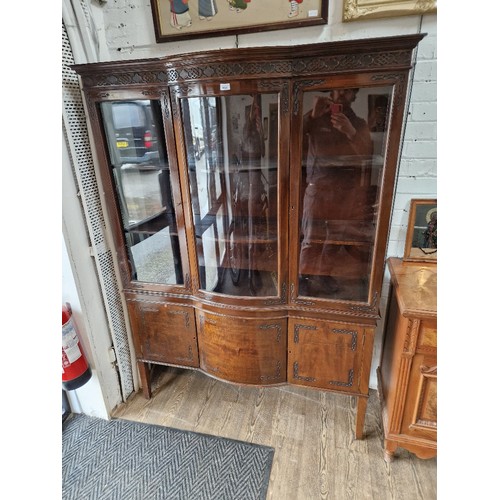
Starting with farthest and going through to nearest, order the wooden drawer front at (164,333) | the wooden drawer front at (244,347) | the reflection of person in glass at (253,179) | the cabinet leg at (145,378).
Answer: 1. the cabinet leg at (145,378)
2. the wooden drawer front at (164,333)
3. the wooden drawer front at (244,347)
4. the reflection of person in glass at (253,179)

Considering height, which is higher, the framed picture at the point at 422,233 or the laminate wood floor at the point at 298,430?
the framed picture at the point at 422,233

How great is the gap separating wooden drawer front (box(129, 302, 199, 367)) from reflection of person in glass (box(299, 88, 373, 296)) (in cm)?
67

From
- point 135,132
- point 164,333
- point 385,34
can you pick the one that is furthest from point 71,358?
point 385,34

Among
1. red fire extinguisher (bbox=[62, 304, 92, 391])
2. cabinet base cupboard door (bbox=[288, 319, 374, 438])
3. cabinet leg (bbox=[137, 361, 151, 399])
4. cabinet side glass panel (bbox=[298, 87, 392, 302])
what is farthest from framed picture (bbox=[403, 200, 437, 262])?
red fire extinguisher (bbox=[62, 304, 92, 391])

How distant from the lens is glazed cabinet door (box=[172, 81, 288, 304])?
1.25 m

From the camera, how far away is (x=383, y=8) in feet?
4.26

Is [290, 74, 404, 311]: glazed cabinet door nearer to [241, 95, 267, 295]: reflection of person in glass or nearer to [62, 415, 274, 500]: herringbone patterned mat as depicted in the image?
[241, 95, 267, 295]: reflection of person in glass

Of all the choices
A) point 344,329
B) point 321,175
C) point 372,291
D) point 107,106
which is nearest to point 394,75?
point 321,175

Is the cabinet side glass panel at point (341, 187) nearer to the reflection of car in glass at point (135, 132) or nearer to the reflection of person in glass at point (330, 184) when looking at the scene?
the reflection of person in glass at point (330, 184)

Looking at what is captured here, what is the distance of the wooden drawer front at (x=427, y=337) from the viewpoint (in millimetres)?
1239

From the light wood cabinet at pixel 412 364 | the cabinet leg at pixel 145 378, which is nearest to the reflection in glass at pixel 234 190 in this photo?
the light wood cabinet at pixel 412 364

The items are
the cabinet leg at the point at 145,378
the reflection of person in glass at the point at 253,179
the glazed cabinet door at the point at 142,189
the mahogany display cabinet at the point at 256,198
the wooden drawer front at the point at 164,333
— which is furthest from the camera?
the cabinet leg at the point at 145,378

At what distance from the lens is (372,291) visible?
138 centimetres
